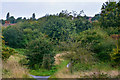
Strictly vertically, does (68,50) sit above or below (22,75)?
above

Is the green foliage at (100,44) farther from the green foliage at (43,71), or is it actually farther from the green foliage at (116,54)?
the green foliage at (43,71)

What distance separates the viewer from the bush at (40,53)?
10616 millimetres

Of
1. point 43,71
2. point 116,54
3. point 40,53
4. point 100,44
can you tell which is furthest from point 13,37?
point 116,54

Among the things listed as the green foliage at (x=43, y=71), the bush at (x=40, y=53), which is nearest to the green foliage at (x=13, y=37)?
the bush at (x=40, y=53)

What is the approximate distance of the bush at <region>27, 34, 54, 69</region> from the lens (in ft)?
34.8

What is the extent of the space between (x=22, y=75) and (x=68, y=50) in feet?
13.7

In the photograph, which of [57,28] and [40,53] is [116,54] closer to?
[40,53]

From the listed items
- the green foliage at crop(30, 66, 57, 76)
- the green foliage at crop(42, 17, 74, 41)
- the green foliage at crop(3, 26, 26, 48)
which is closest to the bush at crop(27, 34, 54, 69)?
the green foliage at crop(30, 66, 57, 76)

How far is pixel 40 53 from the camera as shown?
10.8 metres

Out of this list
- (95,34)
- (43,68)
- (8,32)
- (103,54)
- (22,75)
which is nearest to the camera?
(22,75)

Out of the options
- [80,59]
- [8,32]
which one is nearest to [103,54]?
[80,59]

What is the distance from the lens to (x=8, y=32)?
2314 centimetres

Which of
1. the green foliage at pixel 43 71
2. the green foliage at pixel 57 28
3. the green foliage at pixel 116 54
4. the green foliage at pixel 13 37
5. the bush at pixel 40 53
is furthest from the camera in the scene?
the green foliage at pixel 57 28

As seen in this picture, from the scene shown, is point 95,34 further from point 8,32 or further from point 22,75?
point 8,32
